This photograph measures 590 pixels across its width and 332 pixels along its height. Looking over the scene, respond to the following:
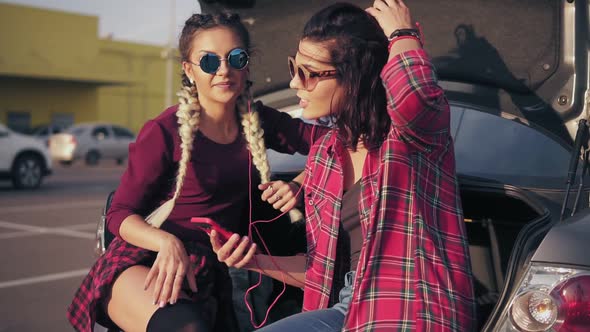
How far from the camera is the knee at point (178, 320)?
2.37m

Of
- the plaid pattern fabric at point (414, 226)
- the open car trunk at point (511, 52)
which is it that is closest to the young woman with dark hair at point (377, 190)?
the plaid pattern fabric at point (414, 226)

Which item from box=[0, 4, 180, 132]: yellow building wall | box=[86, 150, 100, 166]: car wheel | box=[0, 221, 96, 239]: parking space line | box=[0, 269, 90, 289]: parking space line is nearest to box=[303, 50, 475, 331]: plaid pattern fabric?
box=[0, 269, 90, 289]: parking space line

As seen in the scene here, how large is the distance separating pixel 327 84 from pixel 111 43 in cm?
3795

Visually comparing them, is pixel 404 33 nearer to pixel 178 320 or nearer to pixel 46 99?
pixel 178 320

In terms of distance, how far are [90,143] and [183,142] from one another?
1008 inches

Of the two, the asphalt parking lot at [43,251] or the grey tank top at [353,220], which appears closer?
A: the grey tank top at [353,220]

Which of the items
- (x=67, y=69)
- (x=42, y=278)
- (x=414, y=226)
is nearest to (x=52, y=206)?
(x=42, y=278)

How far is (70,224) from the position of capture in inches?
422

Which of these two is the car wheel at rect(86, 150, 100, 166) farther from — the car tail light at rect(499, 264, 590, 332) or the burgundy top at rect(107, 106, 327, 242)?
the car tail light at rect(499, 264, 590, 332)

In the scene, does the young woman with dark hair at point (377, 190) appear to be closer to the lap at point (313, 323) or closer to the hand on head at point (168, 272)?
the lap at point (313, 323)

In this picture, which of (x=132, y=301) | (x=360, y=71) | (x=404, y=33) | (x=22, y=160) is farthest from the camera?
(x=22, y=160)

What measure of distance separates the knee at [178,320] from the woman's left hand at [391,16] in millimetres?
1057

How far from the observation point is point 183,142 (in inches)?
102

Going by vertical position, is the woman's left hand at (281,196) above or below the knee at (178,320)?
above
